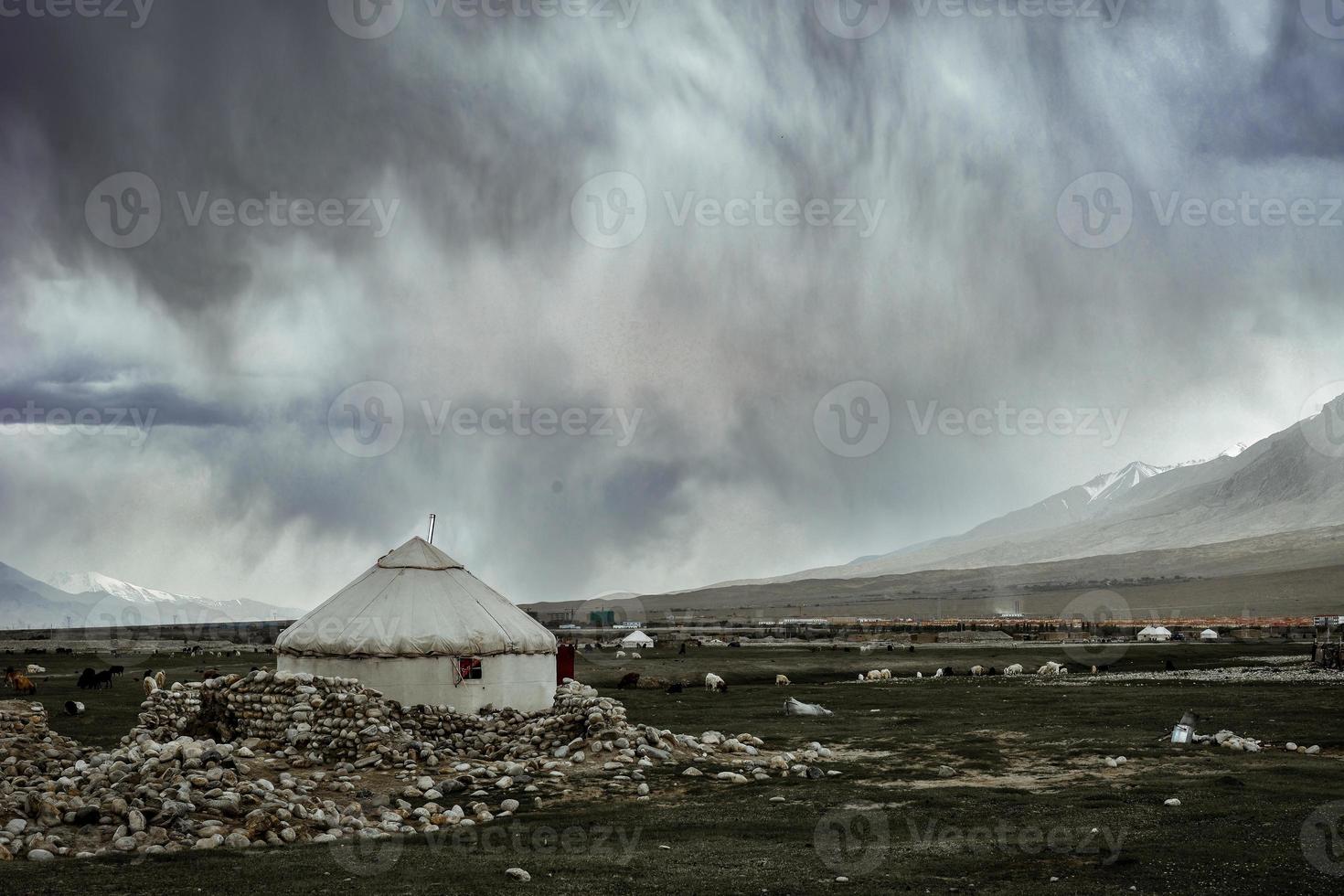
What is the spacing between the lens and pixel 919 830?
13594 millimetres

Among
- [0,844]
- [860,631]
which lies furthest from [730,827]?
[860,631]

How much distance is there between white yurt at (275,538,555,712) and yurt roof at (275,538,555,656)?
0.02 metres

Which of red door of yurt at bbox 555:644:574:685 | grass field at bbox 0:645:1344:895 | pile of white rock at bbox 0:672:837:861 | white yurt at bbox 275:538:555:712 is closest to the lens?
grass field at bbox 0:645:1344:895

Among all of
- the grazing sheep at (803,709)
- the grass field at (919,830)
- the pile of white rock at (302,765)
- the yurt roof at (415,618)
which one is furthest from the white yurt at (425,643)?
the grazing sheep at (803,709)

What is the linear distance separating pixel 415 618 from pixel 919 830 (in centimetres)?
1298

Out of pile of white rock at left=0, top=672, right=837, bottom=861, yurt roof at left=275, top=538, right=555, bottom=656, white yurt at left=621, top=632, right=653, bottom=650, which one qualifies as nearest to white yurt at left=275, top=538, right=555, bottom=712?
yurt roof at left=275, top=538, right=555, bottom=656

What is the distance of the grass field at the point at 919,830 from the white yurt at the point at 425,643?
4.05 metres

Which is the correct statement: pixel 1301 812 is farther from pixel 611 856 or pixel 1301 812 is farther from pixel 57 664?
pixel 57 664

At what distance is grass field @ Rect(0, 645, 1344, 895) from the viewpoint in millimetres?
11039

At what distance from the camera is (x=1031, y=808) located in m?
14.8

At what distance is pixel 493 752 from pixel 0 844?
942cm

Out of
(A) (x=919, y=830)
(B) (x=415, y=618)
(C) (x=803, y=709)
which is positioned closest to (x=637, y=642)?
(C) (x=803, y=709)

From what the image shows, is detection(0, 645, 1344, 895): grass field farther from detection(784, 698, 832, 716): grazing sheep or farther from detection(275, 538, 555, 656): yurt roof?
detection(275, 538, 555, 656): yurt roof

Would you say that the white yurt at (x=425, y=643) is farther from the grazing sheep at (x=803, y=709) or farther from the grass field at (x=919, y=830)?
the grazing sheep at (x=803, y=709)
